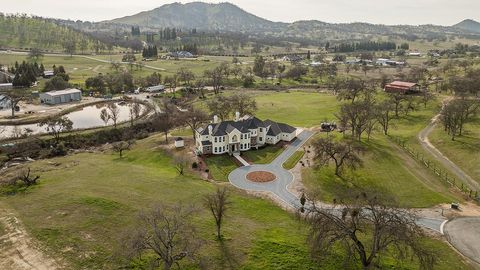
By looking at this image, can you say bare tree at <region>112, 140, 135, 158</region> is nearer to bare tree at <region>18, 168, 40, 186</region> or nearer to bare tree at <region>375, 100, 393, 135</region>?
bare tree at <region>18, 168, 40, 186</region>

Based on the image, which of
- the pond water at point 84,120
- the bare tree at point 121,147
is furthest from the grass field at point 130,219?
the pond water at point 84,120

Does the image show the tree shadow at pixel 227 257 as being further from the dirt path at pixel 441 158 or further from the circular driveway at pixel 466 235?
the dirt path at pixel 441 158

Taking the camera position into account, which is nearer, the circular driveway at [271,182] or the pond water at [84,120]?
the circular driveway at [271,182]

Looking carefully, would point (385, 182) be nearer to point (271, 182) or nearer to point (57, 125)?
Result: point (271, 182)

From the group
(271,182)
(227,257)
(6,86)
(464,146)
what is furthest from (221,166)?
(6,86)

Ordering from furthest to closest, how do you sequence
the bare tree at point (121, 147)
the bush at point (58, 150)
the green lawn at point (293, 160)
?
the bush at point (58, 150), the bare tree at point (121, 147), the green lawn at point (293, 160)

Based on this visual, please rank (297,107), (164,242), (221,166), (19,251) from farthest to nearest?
(297,107) → (221,166) → (19,251) → (164,242)
